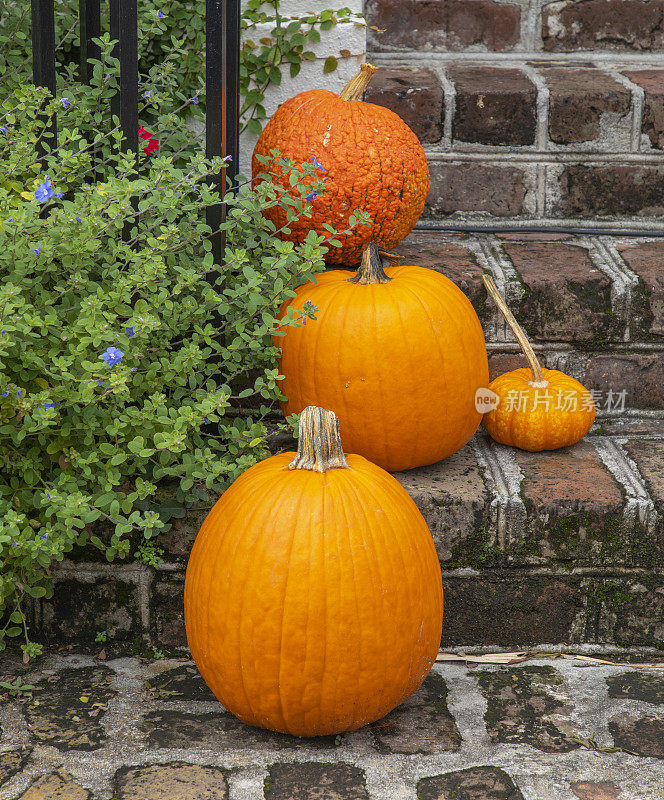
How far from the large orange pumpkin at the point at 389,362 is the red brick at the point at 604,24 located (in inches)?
66.3

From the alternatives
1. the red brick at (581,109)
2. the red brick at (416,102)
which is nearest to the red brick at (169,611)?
the red brick at (416,102)

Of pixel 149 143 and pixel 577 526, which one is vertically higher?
pixel 149 143

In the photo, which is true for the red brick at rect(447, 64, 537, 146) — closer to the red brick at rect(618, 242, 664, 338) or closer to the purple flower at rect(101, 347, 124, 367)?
the red brick at rect(618, 242, 664, 338)

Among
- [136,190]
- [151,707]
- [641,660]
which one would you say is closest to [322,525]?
[151,707]

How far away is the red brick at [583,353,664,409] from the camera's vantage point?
2.29 meters

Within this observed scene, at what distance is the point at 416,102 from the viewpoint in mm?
2723

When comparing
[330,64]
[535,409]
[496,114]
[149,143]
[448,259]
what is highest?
[330,64]

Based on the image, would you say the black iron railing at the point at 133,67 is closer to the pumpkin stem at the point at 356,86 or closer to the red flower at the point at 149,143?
the red flower at the point at 149,143

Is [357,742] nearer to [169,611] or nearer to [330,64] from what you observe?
[169,611]

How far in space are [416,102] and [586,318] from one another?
0.95 metres

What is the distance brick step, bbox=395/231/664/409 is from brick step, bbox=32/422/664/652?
1.54 feet

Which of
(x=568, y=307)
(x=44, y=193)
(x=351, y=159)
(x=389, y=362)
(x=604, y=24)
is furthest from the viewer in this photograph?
(x=604, y=24)

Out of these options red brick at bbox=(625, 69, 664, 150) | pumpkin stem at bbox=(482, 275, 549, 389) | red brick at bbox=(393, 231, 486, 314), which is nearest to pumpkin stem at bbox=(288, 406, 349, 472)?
pumpkin stem at bbox=(482, 275, 549, 389)
